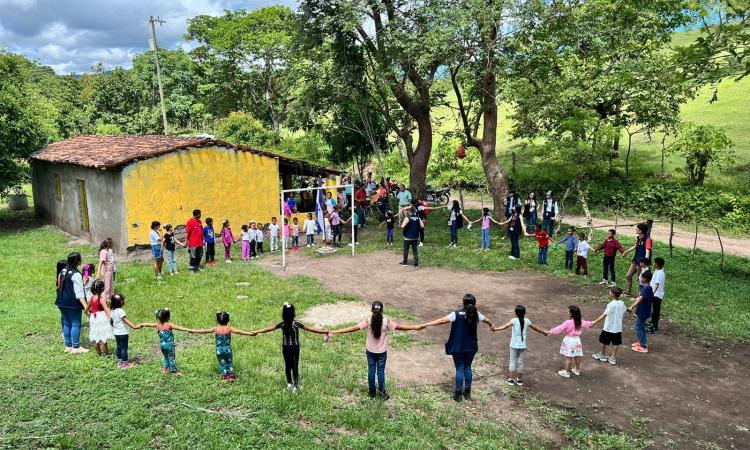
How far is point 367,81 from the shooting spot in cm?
2231

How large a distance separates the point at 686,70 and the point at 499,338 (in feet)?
25.5

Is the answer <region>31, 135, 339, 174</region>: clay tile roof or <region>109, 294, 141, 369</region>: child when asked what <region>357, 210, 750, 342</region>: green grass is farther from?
<region>109, 294, 141, 369</region>: child

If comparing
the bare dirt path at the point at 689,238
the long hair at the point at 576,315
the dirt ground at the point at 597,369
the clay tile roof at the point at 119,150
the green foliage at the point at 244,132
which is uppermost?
the green foliage at the point at 244,132

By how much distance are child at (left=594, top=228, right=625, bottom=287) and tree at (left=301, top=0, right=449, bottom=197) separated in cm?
742


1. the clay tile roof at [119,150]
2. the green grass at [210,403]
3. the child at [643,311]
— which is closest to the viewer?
the green grass at [210,403]

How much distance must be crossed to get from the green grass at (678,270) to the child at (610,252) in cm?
32

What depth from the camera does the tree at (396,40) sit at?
672 inches

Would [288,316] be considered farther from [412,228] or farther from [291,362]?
[412,228]

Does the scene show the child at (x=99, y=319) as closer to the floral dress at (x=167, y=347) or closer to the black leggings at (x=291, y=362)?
the floral dress at (x=167, y=347)

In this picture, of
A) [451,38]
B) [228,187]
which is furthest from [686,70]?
[228,187]

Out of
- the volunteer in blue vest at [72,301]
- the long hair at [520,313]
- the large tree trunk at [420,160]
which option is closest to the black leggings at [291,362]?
the long hair at [520,313]

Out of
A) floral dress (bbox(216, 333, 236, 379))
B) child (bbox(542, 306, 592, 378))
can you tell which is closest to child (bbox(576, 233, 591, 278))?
child (bbox(542, 306, 592, 378))

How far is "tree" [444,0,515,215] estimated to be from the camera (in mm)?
16000

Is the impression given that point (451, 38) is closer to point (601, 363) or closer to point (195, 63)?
point (601, 363)
